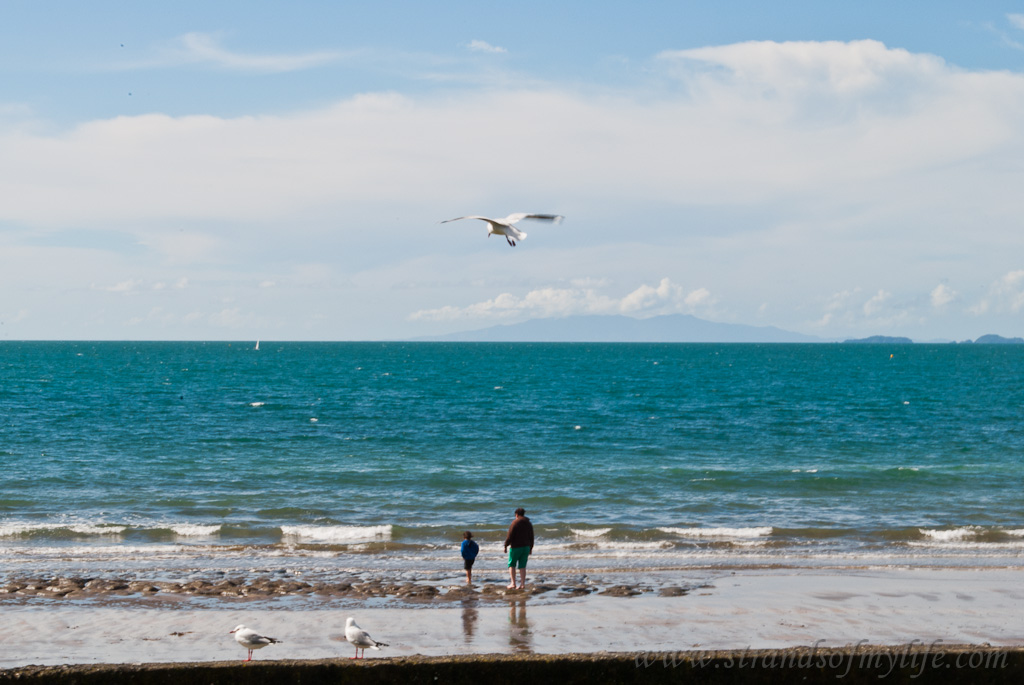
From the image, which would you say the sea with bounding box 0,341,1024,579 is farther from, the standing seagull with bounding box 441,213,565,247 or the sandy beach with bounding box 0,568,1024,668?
the standing seagull with bounding box 441,213,565,247

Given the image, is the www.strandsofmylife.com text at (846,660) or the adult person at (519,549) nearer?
the www.strandsofmylife.com text at (846,660)

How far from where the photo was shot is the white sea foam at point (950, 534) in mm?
22156

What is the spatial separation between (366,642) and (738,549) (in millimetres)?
11652

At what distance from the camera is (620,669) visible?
826 centimetres

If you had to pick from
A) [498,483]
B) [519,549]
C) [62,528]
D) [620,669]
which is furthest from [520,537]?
[498,483]

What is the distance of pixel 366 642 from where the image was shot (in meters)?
11.6

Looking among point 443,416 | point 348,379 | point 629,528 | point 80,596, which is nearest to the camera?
point 80,596

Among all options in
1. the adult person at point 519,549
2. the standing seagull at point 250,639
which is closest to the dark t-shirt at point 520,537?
the adult person at point 519,549

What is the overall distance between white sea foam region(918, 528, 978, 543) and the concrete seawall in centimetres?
1521

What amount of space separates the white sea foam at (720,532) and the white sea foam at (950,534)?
3.79m

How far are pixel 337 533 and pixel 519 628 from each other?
10.2 meters

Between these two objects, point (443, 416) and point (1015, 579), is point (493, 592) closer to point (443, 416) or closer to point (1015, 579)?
point (1015, 579)

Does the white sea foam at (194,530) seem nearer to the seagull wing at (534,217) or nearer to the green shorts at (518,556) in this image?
the green shorts at (518,556)

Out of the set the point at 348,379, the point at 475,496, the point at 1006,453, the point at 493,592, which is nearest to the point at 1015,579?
the point at 493,592
